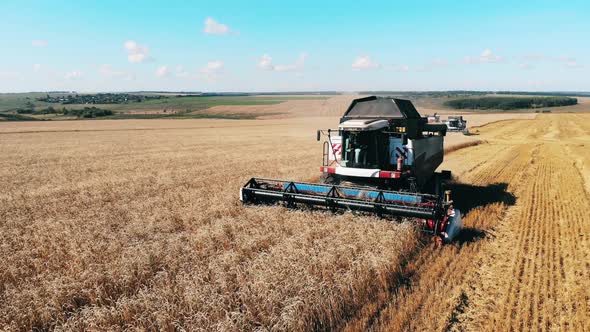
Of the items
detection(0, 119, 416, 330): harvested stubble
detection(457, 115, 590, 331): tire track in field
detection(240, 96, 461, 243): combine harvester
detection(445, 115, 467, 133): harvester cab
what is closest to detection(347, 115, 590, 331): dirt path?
detection(457, 115, 590, 331): tire track in field

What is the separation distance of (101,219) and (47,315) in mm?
4806

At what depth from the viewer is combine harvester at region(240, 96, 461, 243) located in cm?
882

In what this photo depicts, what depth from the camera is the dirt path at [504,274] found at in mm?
5195

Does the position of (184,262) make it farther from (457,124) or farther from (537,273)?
(457,124)

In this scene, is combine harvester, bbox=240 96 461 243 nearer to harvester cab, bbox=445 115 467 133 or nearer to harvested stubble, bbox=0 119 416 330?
harvested stubble, bbox=0 119 416 330

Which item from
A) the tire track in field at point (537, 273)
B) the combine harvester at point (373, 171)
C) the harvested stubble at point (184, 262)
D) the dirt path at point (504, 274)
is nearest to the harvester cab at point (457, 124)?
the dirt path at point (504, 274)

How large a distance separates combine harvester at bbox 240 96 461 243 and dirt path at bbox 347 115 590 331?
3.83 feet

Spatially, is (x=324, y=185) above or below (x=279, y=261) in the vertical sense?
above

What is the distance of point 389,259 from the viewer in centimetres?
660

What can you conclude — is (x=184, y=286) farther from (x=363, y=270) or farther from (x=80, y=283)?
(x=363, y=270)

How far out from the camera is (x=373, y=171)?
32.5 ft

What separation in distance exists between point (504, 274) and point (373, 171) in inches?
162

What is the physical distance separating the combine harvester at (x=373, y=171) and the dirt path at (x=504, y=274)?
46.0 inches

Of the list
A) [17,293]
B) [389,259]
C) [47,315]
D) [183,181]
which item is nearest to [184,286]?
[47,315]
